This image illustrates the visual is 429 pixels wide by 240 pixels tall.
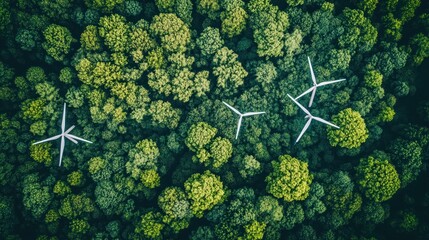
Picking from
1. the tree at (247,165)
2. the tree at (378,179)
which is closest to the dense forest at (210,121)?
the tree at (378,179)

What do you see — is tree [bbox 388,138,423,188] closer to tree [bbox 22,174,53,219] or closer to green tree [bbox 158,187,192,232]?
green tree [bbox 158,187,192,232]

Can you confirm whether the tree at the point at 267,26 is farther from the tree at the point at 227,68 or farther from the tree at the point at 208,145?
the tree at the point at 208,145

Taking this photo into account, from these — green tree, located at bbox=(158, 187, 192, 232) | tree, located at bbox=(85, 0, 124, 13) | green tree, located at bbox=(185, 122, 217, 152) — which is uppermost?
tree, located at bbox=(85, 0, 124, 13)

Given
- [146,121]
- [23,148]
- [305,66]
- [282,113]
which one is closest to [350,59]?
[305,66]

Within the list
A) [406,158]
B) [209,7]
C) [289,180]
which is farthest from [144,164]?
[406,158]

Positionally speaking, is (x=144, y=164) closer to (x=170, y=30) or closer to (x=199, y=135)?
(x=199, y=135)

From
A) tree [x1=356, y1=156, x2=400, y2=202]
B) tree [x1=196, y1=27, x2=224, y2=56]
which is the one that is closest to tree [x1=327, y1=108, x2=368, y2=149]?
tree [x1=356, y1=156, x2=400, y2=202]
